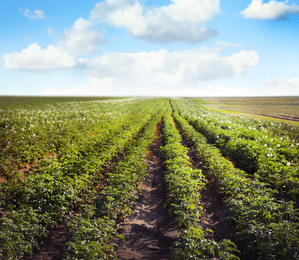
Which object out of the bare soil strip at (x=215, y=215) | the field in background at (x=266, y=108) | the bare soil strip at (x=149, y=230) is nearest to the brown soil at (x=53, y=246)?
the bare soil strip at (x=149, y=230)

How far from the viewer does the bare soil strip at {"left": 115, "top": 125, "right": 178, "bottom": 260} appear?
5.06 m

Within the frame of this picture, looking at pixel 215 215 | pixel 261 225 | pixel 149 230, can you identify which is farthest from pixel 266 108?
pixel 149 230

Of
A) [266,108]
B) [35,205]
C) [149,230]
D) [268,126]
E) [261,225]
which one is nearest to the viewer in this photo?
[261,225]

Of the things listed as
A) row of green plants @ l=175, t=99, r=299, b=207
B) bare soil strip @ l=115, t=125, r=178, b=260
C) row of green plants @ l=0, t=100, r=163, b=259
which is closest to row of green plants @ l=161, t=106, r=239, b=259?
bare soil strip @ l=115, t=125, r=178, b=260

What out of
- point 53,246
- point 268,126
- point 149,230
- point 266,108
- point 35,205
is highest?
point 266,108

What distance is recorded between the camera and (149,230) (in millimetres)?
6023

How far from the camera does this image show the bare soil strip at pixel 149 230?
506 centimetres

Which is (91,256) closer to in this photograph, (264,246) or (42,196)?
(42,196)

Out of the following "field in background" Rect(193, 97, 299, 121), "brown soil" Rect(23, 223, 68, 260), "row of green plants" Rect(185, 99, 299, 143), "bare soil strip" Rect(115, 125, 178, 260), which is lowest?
"bare soil strip" Rect(115, 125, 178, 260)

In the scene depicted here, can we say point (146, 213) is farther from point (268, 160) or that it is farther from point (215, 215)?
point (268, 160)

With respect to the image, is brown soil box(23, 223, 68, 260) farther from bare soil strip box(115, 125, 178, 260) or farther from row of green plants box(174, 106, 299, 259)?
row of green plants box(174, 106, 299, 259)

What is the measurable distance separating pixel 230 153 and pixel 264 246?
898 centimetres

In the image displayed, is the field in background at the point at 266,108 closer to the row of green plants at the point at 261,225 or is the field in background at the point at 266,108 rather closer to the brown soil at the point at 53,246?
the row of green plants at the point at 261,225

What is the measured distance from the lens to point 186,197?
19.0 feet
